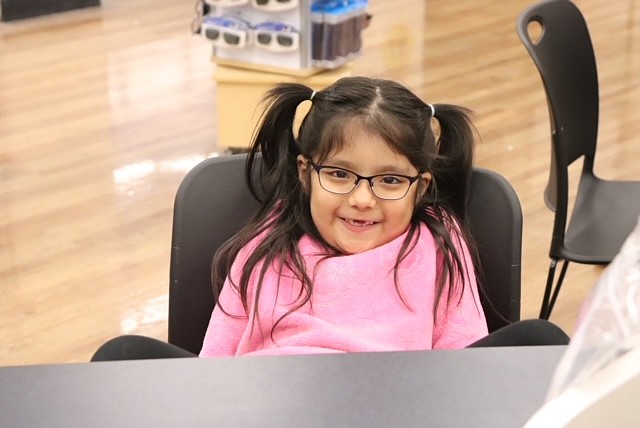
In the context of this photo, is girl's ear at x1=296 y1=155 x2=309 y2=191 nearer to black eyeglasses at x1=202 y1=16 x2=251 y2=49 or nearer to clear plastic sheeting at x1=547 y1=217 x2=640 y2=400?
clear plastic sheeting at x1=547 y1=217 x2=640 y2=400

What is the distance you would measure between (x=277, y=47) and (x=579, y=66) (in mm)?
1600

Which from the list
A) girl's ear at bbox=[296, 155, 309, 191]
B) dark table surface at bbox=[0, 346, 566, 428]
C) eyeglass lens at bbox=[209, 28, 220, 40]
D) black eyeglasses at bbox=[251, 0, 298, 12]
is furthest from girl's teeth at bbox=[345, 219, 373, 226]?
eyeglass lens at bbox=[209, 28, 220, 40]

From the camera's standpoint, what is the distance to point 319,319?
1537 mm

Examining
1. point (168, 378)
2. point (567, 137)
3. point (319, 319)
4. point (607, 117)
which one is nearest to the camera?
point (168, 378)

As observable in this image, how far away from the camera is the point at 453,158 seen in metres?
1.66

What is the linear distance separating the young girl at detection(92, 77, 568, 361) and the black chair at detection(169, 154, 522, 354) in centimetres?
3

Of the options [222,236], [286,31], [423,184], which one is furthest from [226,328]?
[286,31]

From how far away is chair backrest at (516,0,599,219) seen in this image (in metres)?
2.20

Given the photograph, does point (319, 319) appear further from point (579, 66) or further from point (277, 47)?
point (277, 47)

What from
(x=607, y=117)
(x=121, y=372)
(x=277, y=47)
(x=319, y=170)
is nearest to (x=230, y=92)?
(x=277, y=47)

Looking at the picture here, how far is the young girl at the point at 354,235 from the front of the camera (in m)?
1.57

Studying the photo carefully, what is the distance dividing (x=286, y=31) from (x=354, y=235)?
7.32ft

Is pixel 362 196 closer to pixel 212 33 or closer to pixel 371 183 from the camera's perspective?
pixel 371 183

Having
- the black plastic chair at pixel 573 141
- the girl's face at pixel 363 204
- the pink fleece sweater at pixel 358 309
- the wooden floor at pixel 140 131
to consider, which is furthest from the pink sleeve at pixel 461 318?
the wooden floor at pixel 140 131
